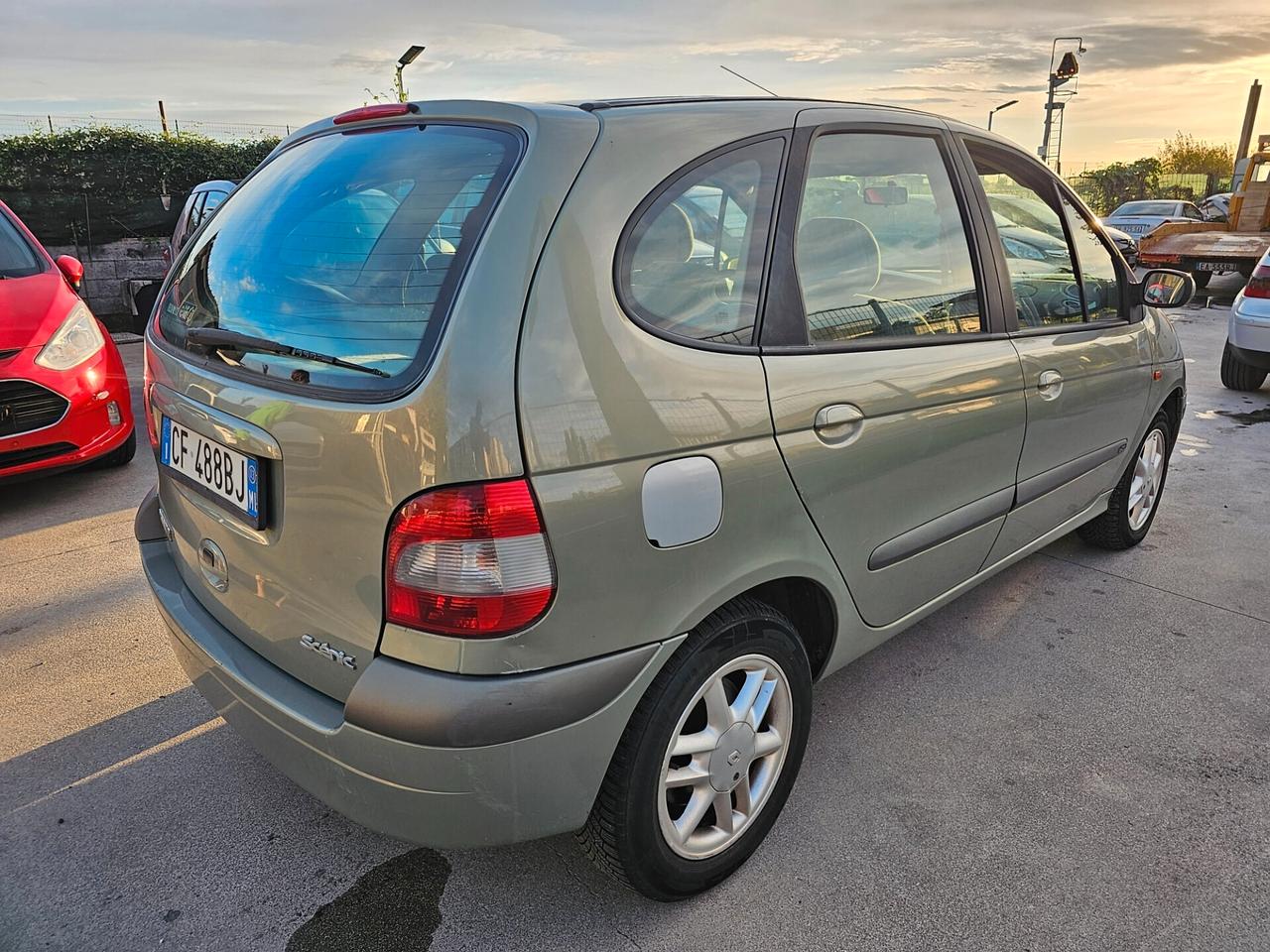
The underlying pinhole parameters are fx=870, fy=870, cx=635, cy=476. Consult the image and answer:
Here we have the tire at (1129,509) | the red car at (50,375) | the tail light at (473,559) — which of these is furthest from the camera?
the red car at (50,375)

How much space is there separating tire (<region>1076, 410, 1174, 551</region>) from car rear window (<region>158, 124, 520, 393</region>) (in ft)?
10.1

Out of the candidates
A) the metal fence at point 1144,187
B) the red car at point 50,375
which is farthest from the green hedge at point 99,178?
the metal fence at point 1144,187

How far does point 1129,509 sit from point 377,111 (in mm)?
3377

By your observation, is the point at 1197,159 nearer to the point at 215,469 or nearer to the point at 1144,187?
the point at 1144,187

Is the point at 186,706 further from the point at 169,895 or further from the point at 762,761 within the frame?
the point at 762,761

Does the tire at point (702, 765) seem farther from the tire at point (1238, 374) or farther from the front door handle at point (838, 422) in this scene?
the tire at point (1238, 374)

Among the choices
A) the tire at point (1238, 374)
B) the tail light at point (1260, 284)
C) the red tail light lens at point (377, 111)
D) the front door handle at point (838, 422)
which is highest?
the red tail light lens at point (377, 111)

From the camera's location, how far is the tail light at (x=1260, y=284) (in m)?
6.57

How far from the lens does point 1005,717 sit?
2.67 meters

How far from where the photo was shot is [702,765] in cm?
189

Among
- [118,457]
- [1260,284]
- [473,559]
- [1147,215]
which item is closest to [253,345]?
[473,559]

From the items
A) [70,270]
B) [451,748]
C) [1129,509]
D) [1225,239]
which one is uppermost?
[70,270]

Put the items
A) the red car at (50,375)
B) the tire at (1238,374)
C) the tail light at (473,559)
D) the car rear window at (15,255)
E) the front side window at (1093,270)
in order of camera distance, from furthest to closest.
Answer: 1. the tire at (1238,374)
2. the car rear window at (15,255)
3. the red car at (50,375)
4. the front side window at (1093,270)
5. the tail light at (473,559)

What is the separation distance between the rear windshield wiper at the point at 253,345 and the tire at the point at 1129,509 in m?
3.20
